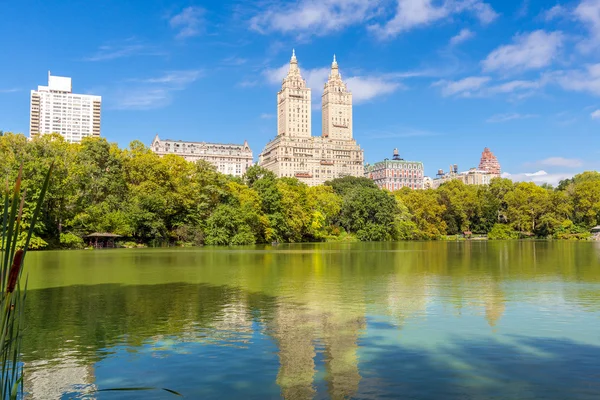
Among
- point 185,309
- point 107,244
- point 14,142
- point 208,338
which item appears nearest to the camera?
point 208,338

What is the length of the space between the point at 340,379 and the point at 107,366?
3.88 m

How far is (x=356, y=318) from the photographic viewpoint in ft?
41.5

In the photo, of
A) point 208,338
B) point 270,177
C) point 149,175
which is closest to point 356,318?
point 208,338

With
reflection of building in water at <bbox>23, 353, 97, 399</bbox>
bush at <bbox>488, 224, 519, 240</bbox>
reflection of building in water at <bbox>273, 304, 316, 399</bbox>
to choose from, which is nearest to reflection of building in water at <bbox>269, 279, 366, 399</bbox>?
reflection of building in water at <bbox>273, 304, 316, 399</bbox>

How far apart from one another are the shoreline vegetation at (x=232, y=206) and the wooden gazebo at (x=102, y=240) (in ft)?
2.90

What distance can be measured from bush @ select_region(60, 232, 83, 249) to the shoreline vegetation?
92 mm

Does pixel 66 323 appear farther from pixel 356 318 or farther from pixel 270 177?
pixel 270 177

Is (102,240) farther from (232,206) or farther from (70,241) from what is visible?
(232,206)

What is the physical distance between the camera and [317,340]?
10414 mm

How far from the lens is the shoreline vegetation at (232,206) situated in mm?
49188

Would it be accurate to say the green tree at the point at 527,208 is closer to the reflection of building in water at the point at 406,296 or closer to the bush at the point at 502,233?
the bush at the point at 502,233

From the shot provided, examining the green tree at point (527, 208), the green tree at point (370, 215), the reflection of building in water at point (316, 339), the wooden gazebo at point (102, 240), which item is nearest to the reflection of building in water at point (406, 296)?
the reflection of building in water at point (316, 339)

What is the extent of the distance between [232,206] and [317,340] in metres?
57.4

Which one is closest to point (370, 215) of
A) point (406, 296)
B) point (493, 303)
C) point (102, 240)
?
point (102, 240)
